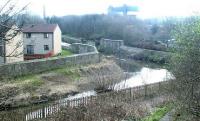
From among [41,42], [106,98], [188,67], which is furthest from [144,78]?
[188,67]

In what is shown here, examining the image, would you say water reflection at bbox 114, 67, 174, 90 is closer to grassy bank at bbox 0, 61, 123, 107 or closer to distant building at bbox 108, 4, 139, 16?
grassy bank at bbox 0, 61, 123, 107

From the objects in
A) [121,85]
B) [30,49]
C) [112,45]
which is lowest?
[121,85]

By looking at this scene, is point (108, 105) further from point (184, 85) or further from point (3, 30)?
point (3, 30)

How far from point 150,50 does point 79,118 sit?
132ft

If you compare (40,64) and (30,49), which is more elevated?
(30,49)

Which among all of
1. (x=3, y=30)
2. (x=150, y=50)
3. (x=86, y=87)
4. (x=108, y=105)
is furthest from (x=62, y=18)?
(x=3, y=30)

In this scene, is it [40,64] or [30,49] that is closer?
[40,64]

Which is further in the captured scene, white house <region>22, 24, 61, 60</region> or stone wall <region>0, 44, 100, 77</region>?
white house <region>22, 24, 61, 60</region>

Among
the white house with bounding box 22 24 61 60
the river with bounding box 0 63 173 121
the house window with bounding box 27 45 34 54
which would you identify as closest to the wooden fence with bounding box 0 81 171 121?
the river with bounding box 0 63 173 121

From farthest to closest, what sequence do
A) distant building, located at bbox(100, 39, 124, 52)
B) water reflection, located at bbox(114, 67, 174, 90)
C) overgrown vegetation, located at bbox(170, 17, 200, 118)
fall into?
1. distant building, located at bbox(100, 39, 124, 52)
2. water reflection, located at bbox(114, 67, 174, 90)
3. overgrown vegetation, located at bbox(170, 17, 200, 118)

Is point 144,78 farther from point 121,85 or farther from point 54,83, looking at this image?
point 54,83

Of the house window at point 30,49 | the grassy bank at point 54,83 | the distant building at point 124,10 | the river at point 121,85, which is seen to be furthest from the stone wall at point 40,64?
the distant building at point 124,10

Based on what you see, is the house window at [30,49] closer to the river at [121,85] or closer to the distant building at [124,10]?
the river at [121,85]

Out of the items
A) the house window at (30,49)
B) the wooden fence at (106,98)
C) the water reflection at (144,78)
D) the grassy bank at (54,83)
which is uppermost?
the house window at (30,49)
